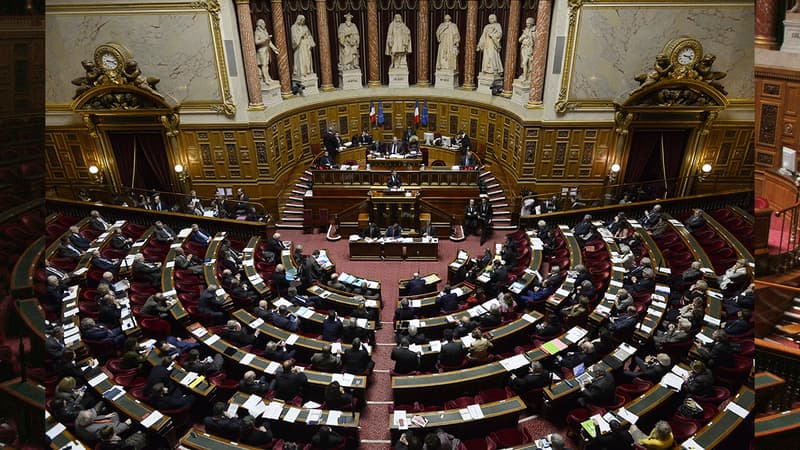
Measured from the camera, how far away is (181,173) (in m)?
16.5

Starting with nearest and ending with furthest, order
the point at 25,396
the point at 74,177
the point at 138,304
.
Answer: the point at 25,396 → the point at 138,304 → the point at 74,177

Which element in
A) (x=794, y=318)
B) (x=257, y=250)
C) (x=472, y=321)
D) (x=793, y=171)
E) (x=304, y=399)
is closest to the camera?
(x=793, y=171)

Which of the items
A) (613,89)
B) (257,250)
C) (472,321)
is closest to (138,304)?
(257,250)

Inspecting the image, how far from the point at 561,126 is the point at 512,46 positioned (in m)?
4.02

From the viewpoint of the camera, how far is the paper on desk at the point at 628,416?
23.2 feet

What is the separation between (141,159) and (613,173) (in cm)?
1533

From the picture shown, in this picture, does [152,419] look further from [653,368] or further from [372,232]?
[372,232]

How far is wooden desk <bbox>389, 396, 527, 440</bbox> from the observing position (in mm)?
7277

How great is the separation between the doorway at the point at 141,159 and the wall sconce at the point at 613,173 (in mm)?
14316

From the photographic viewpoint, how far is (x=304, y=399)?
8.25m

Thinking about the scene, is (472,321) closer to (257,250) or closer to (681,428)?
(681,428)

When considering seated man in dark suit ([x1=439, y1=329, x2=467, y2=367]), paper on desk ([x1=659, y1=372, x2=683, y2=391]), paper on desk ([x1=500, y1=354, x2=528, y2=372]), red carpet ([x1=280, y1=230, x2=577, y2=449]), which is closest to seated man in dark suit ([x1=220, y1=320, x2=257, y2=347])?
red carpet ([x1=280, y1=230, x2=577, y2=449])

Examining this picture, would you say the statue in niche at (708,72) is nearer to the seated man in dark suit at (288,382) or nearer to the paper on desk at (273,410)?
the seated man in dark suit at (288,382)

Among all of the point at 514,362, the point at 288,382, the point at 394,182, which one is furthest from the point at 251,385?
the point at 394,182
